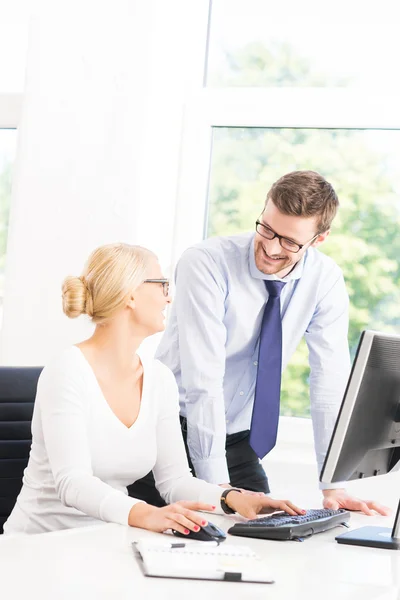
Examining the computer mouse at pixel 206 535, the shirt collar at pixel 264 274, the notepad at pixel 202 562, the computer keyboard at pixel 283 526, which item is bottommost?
the computer keyboard at pixel 283 526

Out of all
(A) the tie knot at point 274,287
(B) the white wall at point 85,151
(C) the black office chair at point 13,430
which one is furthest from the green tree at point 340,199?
(C) the black office chair at point 13,430

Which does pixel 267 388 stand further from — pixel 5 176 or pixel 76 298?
pixel 5 176

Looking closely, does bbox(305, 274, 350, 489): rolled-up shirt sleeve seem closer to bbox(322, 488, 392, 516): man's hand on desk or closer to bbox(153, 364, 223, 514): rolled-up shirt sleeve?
bbox(322, 488, 392, 516): man's hand on desk

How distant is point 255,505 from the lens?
1830mm

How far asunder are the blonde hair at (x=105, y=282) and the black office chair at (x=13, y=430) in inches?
15.0

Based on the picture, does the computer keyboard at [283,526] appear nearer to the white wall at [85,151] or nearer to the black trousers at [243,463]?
the black trousers at [243,463]

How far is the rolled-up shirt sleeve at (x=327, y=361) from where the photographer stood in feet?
7.80

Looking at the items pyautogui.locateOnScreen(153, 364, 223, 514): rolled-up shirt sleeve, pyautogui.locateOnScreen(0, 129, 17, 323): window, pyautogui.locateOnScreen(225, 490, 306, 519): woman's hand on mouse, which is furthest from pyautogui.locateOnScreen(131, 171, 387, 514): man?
pyautogui.locateOnScreen(0, 129, 17, 323): window

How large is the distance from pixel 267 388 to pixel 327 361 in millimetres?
216

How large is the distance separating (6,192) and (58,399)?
2.21 meters

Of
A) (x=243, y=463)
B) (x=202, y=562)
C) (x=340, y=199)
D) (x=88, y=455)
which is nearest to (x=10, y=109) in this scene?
(x=340, y=199)

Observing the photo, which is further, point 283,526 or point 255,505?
point 255,505

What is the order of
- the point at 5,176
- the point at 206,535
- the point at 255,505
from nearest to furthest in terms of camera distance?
the point at 206,535 → the point at 255,505 → the point at 5,176

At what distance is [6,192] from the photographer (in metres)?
3.80
